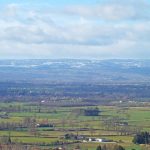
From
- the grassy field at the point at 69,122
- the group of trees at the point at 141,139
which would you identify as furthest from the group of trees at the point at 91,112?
the group of trees at the point at 141,139

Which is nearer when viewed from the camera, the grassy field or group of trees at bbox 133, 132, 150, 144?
group of trees at bbox 133, 132, 150, 144

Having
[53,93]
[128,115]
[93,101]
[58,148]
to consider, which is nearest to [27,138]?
[58,148]

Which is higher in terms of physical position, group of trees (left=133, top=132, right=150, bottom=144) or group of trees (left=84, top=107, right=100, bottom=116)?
group of trees (left=84, top=107, right=100, bottom=116)

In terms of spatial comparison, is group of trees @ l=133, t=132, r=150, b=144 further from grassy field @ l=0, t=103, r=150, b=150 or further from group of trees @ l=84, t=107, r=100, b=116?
group of trees @ l=84, t=107, r=100, b=116

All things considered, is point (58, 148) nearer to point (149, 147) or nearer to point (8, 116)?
point (149, 147)

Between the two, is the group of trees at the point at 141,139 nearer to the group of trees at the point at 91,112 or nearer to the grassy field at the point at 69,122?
the grassy field at the point at 69,122

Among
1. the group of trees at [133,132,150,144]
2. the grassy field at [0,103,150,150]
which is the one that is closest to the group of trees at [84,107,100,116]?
the grassy field at [0,103,150,150]

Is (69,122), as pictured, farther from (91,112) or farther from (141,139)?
(141,139)

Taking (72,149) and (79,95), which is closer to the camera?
(72,149)

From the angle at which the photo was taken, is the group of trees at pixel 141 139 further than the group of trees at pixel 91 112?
No

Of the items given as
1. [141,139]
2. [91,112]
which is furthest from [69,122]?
[141,139]

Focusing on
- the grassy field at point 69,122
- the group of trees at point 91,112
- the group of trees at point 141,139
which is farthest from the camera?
the group of trees at point 91,112
